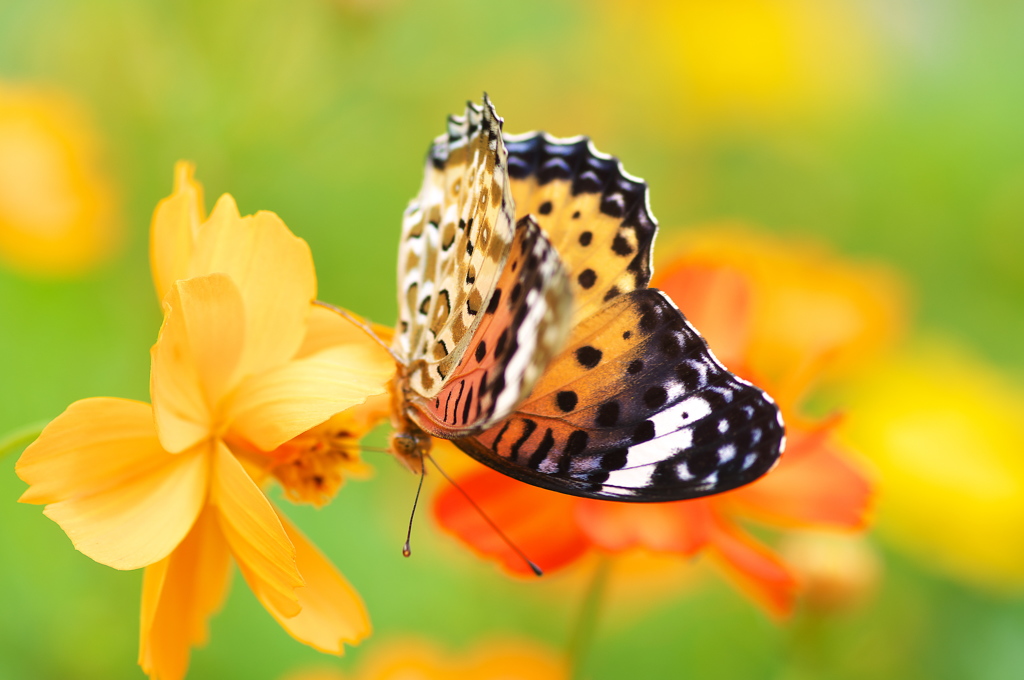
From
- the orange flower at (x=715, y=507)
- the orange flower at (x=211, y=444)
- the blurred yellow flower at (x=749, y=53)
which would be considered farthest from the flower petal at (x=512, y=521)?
the blurred yellow flower at (x=749, y=53)

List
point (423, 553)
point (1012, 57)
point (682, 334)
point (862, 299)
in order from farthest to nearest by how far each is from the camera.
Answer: point (1012, 57)
point (862, 299)
point (423, 553)
point (682, 334)

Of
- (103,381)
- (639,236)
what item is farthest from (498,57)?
(639,236)

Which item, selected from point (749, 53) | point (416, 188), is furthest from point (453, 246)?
point (749, 53)

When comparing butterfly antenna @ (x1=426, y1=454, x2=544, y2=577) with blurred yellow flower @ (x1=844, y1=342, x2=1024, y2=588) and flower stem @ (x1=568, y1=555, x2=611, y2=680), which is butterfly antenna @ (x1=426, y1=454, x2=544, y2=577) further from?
blurred yellow flower @ (x1=844, y1=342, x2=1024, y2=588)

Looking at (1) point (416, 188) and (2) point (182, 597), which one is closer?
(2) point (182, 597)

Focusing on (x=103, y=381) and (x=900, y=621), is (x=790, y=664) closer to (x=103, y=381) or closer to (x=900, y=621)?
(x=900, y=621)

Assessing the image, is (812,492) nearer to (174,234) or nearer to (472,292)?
(472,292)
